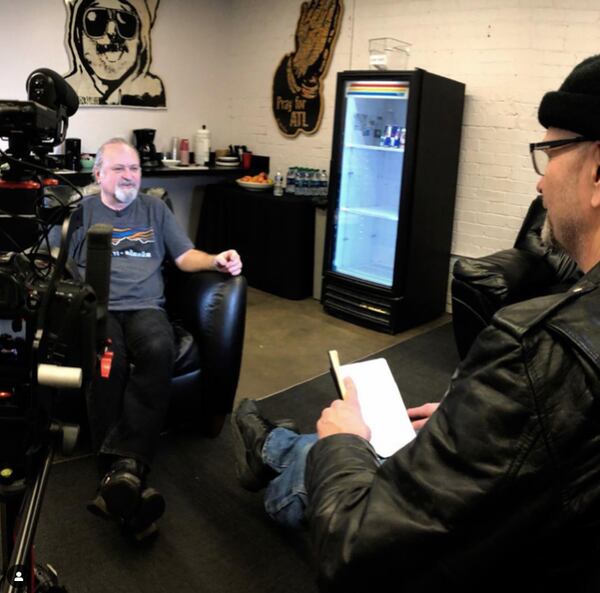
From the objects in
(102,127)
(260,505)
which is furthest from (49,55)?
(260,505)

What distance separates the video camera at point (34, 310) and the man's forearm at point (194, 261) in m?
1.22

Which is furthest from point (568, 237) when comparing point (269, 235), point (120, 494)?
point (269, 235)

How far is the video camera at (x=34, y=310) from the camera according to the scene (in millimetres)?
940

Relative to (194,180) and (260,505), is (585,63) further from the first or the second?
(194,180)

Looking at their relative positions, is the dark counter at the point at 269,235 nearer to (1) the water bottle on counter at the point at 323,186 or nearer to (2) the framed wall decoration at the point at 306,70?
(1) the water bottle on counter at the point at 323,186

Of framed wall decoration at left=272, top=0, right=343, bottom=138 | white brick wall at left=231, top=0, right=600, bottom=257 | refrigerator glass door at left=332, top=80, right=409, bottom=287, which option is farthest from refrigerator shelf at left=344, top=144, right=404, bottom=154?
framed wall decoration at left=272, top=0, right=343, bottom=138

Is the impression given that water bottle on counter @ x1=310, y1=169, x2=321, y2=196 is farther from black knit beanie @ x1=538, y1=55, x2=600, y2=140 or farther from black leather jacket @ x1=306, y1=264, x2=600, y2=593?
black leather jacket @ x1=306, y1=264, x2=600, y2=593

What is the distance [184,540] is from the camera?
1804 mm

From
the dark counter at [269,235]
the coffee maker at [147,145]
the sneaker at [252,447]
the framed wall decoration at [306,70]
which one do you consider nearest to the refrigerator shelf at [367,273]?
the dark counter at [269,235]

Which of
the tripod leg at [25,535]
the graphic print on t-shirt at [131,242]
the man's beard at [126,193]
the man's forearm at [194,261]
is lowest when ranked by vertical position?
the tripod leg at [25,535]

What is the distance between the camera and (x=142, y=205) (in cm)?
240

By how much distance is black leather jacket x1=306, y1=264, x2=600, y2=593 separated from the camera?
624mm

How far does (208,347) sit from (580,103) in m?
1.67

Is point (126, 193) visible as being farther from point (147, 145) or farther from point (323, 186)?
point (147, 145)
